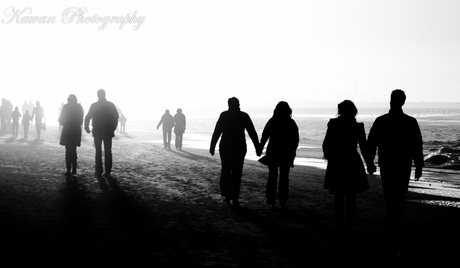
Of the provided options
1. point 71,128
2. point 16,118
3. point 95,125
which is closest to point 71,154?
point 71,128

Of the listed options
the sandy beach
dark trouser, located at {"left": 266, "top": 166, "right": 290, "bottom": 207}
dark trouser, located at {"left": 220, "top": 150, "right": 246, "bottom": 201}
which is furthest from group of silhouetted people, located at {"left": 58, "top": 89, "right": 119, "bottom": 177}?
dark trouser, located at {"left": 266, "top": 166, "right": 290, "bottom": 207}

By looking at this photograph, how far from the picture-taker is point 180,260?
5629 mm

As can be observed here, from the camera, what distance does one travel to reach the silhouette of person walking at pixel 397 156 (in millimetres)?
6824

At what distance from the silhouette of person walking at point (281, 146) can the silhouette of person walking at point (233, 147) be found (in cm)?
36

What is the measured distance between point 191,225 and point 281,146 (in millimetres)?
2506

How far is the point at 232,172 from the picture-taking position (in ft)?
31.7

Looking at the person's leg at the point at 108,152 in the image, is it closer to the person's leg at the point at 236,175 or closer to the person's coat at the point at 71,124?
the person's coat at the point at 71,124

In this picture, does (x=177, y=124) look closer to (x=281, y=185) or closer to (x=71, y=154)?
(x=71, y=154)

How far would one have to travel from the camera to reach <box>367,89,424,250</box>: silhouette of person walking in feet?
22.4

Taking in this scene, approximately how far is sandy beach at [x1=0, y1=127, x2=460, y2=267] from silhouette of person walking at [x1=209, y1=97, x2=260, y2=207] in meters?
0.36

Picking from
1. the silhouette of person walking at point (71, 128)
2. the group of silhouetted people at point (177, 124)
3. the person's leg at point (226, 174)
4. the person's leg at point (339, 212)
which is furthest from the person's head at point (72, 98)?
the group of silhouetted people at point (177, 124)

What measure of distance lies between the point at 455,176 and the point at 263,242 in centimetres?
1382

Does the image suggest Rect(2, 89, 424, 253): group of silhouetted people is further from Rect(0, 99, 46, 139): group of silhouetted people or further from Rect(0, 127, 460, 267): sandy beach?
Rect(0, 99, 46, 139): group of silhouetted people

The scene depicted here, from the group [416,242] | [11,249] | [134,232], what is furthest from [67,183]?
[416,242]
